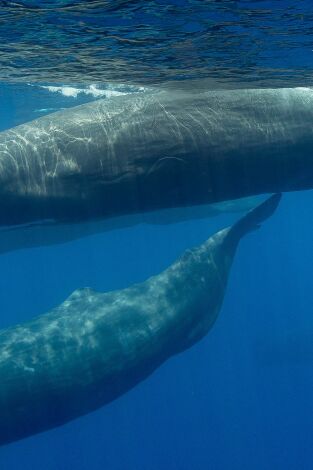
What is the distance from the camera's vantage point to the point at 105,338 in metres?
12.2

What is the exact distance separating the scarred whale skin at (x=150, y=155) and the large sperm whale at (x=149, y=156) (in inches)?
0.6

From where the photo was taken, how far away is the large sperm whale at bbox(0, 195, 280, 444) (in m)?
11.3

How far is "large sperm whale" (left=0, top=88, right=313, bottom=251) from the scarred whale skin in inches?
0.6

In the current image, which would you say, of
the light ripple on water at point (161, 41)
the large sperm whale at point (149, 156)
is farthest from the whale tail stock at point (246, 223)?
Answer: the large sperm whale at point (149, 156)

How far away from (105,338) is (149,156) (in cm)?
576

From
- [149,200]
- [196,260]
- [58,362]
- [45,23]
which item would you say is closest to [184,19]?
[45,23]

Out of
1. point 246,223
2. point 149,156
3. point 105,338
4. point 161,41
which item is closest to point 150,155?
point 149,156

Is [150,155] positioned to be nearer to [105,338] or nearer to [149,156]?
[149,156]

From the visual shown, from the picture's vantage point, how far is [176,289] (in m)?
13.2

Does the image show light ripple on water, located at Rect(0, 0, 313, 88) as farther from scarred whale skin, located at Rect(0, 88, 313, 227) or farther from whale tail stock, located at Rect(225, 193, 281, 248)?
whale tail stock, located at Rect(225, 193, 281, 248)

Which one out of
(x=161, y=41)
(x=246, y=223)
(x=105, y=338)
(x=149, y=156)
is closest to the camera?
(x=149, y=156)

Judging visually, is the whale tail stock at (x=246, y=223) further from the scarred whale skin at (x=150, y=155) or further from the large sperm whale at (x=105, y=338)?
the scarred whale skin at (x=150, y=155)

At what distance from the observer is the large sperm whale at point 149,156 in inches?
300

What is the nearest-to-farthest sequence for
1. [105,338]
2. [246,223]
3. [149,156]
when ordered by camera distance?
[149,156] → [105,338] → [246,223]
